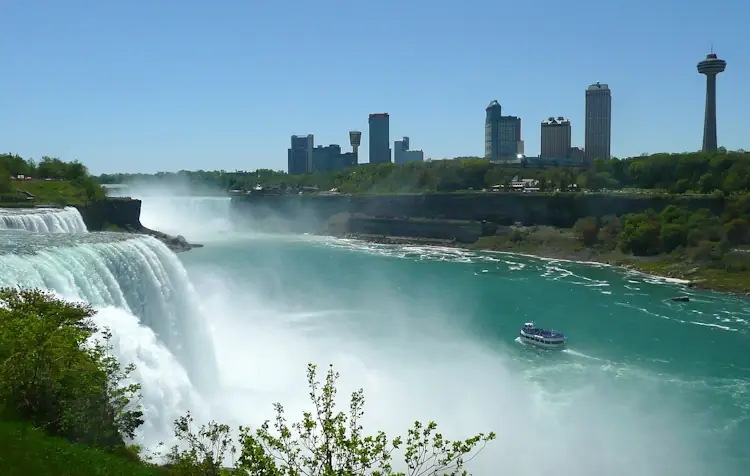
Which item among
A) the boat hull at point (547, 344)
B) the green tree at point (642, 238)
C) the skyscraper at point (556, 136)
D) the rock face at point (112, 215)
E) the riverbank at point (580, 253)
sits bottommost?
the boat hull at point (547, 344)

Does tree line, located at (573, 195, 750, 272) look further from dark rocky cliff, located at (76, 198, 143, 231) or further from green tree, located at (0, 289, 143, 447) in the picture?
green tree, located at (0, 289, 143, 447)

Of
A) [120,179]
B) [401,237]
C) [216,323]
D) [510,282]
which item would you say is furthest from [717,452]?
[120,179]

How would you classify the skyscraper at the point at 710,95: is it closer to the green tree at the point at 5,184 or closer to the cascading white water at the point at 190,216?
the cascading white water at the point at 190,216

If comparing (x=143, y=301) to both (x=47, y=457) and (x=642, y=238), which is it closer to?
(x=47, y=457)

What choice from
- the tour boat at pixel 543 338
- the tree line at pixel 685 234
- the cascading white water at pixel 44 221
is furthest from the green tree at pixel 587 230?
the cascading white water at pixel 44 221

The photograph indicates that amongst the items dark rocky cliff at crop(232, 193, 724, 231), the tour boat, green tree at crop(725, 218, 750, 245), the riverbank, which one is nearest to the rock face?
the tour boat

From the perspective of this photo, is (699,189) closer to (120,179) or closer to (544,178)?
(544,178)
